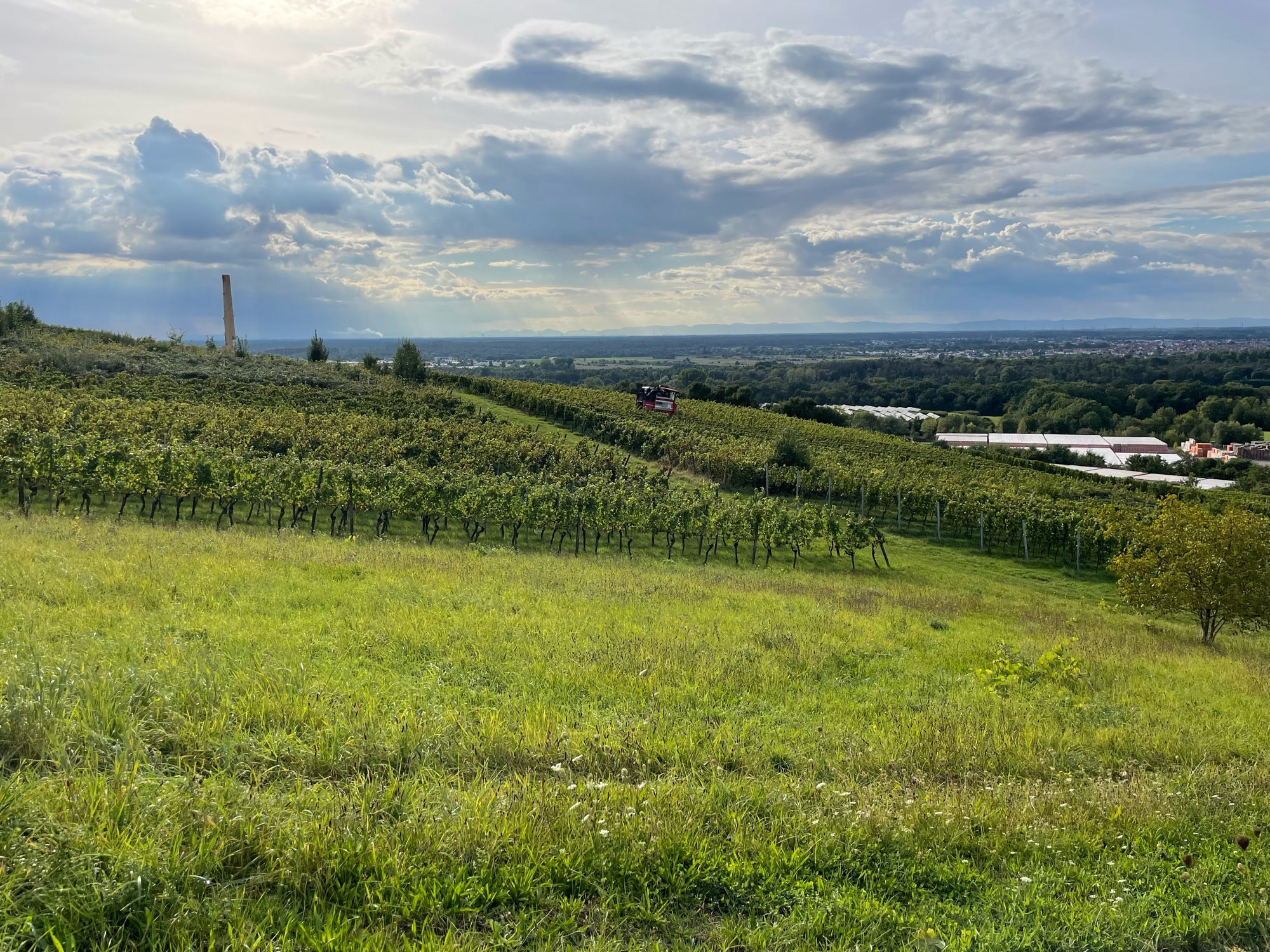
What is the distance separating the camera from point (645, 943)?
3348mm

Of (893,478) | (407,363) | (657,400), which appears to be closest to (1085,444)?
(657,400)

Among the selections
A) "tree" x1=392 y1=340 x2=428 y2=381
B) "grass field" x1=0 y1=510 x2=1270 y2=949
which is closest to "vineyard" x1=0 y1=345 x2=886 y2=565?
"grass field" x1=0 y1=510 x2=1270 y2=949

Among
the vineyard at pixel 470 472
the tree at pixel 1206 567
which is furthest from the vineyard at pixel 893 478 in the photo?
the tree at pixel 1206 567

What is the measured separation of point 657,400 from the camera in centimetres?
6712

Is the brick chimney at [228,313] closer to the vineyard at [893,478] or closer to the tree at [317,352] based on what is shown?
the tree at [317,352]

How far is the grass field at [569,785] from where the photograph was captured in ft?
11.3

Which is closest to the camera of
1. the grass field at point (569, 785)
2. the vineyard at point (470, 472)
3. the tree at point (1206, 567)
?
the grass field at point (569, 785)

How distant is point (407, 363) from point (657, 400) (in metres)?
28.5

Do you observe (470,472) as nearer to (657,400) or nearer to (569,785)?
(569,785)

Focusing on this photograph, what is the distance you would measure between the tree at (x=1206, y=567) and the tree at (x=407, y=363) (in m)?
66.8

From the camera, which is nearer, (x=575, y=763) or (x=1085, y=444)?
(x=575, y=763)

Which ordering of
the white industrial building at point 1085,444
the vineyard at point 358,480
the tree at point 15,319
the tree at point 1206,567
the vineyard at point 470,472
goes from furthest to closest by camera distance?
the white industrial building at point 1085,444
the tree at point 15,319
the vineyard at point 470,472
the vineyard at point 358,480
the tree at point 1206,567

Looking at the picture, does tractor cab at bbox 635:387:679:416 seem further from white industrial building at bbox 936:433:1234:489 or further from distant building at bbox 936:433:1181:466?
distant building at bbox 936:433:1181:466

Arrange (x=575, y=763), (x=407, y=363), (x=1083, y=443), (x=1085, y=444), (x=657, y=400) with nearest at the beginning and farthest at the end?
(x=575, y=763) → (x=657, y=400) → (x=407, y=363) → (x=1085, y=444) → (x=1083, y=443)
